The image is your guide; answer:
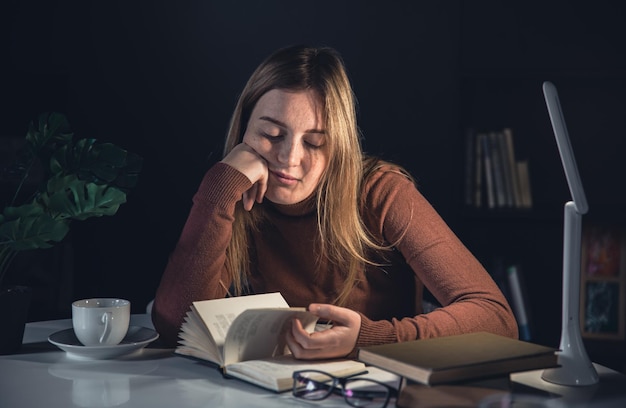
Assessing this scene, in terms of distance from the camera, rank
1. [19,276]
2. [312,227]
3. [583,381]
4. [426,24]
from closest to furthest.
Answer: [583,381] → [312,227] → [19,276] → [426,24]

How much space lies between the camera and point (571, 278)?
1285 millimetres

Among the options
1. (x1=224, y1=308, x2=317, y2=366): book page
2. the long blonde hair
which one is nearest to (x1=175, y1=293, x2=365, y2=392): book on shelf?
(x1=224, y1=308, x2=317, y2=366): book page

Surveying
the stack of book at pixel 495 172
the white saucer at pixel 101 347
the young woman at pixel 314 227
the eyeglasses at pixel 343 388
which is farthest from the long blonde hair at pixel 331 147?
the stack of book at pixel 495 172

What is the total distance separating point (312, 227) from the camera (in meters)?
1.84

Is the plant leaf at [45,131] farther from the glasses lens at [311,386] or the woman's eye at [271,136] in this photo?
the glasses lens at [311,386]

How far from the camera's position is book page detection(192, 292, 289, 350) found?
4.40 ft

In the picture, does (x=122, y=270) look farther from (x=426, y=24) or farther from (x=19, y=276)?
(x=426, y=24)

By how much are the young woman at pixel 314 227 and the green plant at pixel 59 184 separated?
21 cm

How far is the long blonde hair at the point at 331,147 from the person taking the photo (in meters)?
1.69

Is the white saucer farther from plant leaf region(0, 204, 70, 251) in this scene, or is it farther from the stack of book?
the stack of book

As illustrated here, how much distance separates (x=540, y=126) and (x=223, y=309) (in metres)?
1.98

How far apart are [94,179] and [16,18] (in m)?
1.91

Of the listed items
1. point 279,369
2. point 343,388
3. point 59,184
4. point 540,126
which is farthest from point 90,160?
point 540,126

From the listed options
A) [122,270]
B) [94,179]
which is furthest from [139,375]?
A: [122,270]
